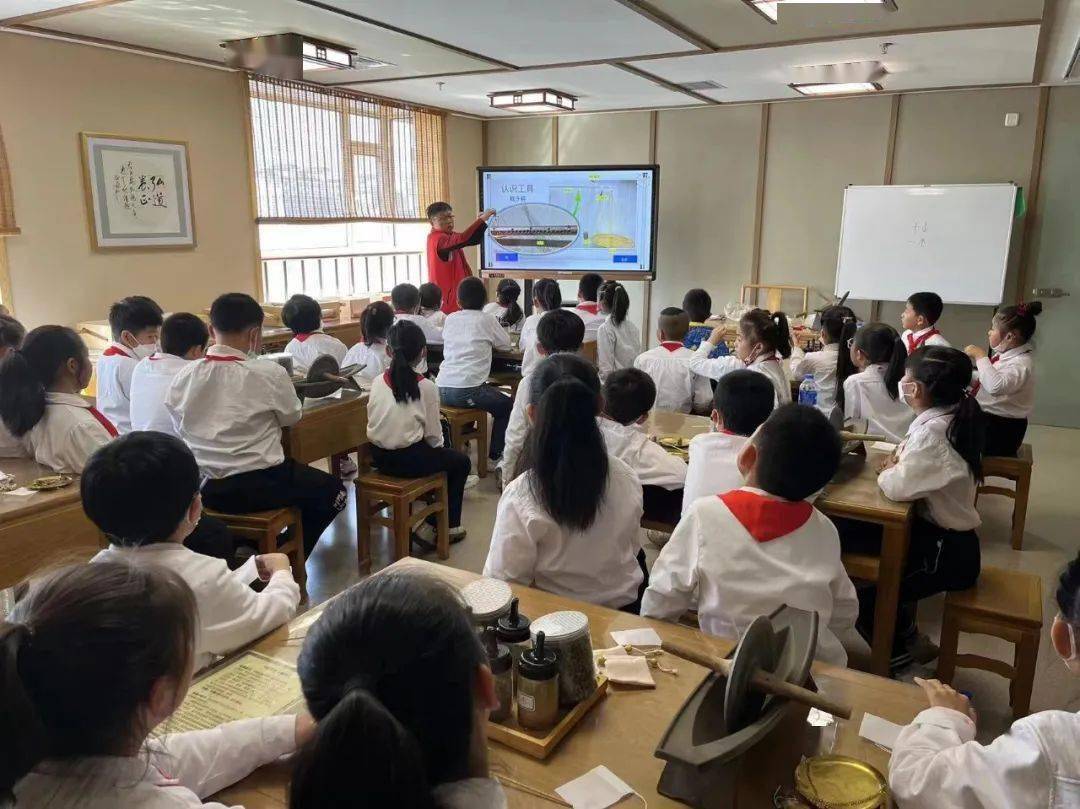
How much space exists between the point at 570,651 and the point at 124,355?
2853 millimetres

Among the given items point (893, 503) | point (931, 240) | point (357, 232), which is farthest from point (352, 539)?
point (931, 240)

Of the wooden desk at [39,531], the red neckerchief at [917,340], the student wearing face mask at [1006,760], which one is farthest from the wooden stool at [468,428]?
the student wearing face mask at [1006,760]

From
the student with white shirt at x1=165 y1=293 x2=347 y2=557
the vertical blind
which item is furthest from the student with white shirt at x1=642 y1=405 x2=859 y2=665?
the vertical blind

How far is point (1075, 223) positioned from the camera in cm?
580

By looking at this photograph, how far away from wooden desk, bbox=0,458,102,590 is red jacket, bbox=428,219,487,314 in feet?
14.3

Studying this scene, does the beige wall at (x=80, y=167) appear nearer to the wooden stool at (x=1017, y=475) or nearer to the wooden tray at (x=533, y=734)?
the wooden tray at (x=533, y=734)

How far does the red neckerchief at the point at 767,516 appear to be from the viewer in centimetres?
161

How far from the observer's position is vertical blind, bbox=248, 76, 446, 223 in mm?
5727

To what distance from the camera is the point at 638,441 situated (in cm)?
269

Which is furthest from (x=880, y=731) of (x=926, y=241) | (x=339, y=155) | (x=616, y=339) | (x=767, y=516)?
(x=339, y=155)

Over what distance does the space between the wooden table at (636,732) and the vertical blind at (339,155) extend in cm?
508

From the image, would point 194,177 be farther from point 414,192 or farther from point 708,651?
point 708,651

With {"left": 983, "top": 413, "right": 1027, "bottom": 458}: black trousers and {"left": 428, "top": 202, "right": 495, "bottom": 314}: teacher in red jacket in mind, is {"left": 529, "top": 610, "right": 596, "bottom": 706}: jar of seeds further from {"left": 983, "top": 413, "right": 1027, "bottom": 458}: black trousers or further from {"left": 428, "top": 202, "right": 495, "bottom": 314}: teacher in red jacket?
{"left": 428, "top": 202, "right": 495, "bottom": 314}: teacher in red jacket

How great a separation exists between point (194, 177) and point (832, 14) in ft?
13.5
